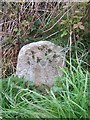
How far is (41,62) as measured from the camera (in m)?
2.46

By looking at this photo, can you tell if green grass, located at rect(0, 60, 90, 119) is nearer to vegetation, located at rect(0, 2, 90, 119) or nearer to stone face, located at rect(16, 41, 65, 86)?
vegetation, located at rect(0, 2, 90, 119)

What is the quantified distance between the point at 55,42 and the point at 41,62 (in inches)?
9.4

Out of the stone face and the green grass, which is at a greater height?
the stone face

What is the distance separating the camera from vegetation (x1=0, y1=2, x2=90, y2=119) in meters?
1.92

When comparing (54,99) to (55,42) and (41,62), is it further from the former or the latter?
(55,42)

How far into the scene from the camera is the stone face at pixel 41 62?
2.44 metres

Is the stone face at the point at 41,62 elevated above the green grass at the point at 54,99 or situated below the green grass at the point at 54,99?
above

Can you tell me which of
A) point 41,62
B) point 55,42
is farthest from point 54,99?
point 55,42

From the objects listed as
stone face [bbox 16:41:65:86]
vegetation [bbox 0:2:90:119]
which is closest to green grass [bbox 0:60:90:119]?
vegetation [bbox 0:2:90:119]

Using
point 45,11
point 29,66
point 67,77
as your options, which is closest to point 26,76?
point 29,66

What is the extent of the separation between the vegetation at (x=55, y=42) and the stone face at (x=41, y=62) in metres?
0.07

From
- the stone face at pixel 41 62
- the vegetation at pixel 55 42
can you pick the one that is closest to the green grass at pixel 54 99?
the vegetation at pixel 55 42

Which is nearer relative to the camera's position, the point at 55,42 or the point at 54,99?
the point at 54,99

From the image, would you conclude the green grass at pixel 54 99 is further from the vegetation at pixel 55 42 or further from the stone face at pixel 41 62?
the stone face at pixel 41 62
